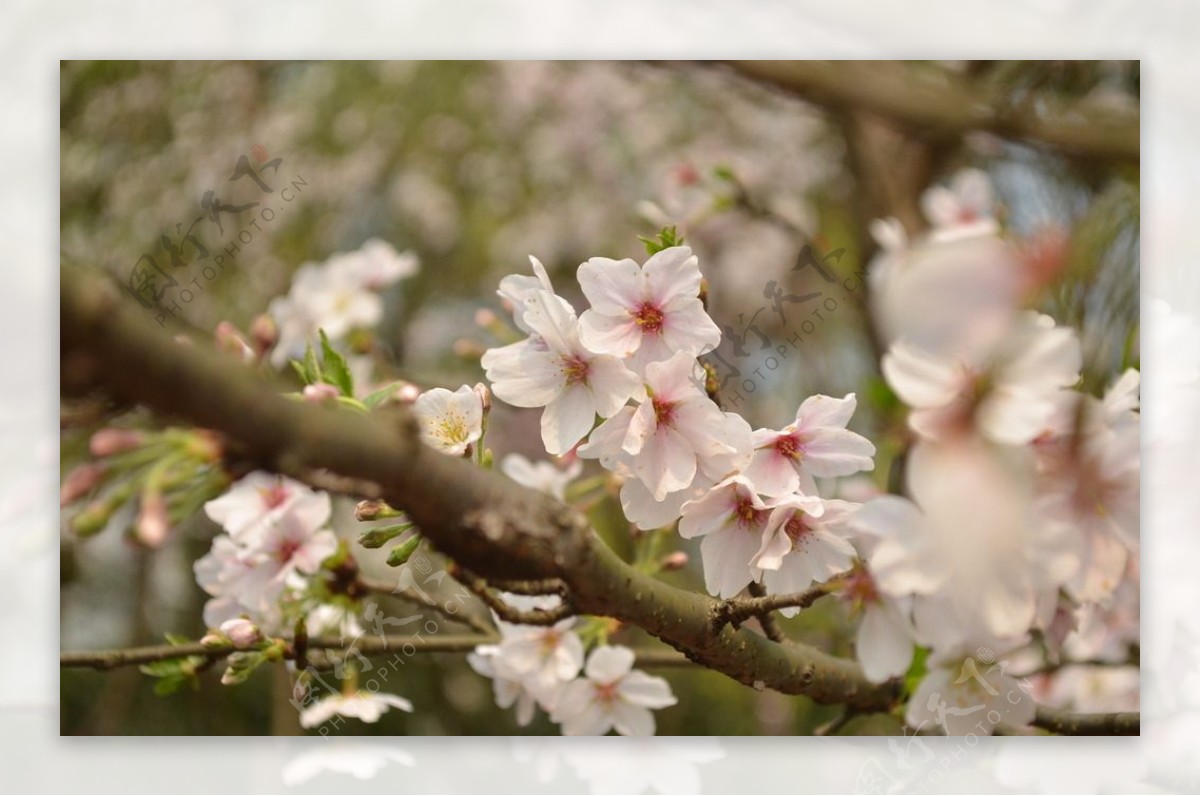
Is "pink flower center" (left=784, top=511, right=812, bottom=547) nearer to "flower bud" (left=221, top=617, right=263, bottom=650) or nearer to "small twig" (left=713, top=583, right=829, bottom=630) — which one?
"small twig" (left=713, top=583, right=829, bottom=630)

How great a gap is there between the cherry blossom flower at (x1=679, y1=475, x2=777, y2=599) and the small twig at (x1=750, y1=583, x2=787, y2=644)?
0.02m

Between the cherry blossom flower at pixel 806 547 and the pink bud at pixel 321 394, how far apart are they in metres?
0.31

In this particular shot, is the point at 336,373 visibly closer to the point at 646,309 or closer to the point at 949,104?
the point at 646,309

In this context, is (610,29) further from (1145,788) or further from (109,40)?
(1145,788)

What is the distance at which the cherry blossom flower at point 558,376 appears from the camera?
75 cm

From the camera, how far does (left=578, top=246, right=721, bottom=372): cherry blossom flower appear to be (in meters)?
0.75

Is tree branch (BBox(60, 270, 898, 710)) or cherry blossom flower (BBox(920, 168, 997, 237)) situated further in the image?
cherry blossom flower (BBox(920, 168, 997, 237))

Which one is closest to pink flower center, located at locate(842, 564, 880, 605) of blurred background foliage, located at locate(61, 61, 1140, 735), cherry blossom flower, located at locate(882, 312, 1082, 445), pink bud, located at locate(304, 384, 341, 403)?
blurred background foliage, located at locate(61, 61, 1140, 735)

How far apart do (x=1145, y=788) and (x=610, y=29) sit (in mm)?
1039

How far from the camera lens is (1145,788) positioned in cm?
115

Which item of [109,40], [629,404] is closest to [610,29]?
[109,40]

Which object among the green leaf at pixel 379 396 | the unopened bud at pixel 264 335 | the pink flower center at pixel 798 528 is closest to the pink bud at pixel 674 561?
the pink flower center at pixel 798 528

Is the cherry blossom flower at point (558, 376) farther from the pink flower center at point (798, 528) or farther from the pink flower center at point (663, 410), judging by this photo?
the pink flower center at point (798, 528)

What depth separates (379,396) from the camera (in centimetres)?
79
